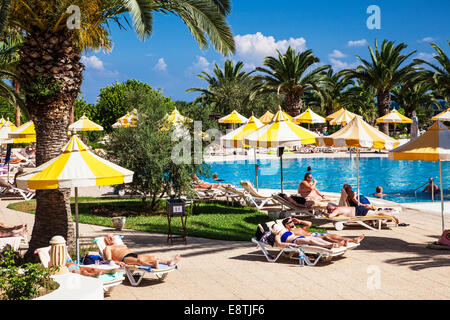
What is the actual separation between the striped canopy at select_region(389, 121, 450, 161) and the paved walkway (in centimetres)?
179

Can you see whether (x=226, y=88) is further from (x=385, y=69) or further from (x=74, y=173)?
(x=74, y=173)

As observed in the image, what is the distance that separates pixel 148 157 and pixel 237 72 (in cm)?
3672

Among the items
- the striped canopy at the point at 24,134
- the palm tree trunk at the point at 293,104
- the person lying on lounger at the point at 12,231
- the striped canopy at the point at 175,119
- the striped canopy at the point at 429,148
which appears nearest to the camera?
the striped canopy at the point at 429,148

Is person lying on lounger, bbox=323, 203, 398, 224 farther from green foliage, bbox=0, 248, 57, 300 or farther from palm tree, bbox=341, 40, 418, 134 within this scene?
palm tree, bbox=341, 40, 418, 134

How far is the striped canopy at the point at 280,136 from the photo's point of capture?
12.0 m

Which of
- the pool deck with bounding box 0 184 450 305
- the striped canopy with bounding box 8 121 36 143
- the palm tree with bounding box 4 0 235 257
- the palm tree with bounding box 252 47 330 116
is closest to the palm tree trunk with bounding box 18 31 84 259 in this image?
the palm tree with bounding box 4 0 235 257

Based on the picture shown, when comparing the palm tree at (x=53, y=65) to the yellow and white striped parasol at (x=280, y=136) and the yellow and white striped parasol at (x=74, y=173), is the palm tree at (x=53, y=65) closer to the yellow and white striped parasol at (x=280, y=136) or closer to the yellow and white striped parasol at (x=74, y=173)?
the yellow and white striped parasol at (x=74, y=173)

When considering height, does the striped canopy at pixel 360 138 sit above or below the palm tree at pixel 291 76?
below

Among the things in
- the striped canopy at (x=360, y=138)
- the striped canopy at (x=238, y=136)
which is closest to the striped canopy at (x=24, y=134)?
the striped canopy at (x=238, y=136)

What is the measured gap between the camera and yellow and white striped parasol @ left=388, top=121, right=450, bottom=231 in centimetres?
923

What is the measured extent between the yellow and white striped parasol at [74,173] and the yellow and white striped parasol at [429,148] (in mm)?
5588

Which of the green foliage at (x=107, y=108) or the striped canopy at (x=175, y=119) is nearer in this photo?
the striped canopy at (x=175, y=119)
